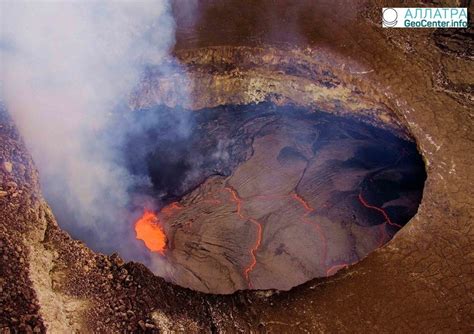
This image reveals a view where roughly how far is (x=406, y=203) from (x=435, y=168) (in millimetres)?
1636

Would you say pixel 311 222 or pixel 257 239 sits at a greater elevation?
pixel 311 222

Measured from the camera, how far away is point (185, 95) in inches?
514

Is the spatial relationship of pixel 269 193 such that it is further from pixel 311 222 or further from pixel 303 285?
pixel 303 285

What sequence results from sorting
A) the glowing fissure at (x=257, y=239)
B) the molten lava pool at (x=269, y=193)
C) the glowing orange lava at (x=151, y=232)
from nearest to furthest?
the glowing fissure at (x=257, y=239), the molten lava pool at (x=269, y=193), the glowing orange lava at (x=151, y=232)

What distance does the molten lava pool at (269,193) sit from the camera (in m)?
10.5

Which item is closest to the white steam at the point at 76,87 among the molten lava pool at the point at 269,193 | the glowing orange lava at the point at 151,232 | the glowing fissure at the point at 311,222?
the glowing orange lava at the point at 151,232

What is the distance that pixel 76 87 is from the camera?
38.3 ft

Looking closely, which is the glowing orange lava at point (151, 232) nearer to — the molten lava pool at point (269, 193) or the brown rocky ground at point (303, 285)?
the molten lava pool at point (269, 193)

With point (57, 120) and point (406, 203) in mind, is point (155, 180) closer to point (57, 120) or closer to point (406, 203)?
point (57, 120)

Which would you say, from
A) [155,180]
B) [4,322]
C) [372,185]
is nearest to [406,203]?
[372,185]

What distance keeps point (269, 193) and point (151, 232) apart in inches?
123

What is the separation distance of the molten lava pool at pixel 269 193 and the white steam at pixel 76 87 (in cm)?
91

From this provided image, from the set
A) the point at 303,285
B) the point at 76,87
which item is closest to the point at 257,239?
the point at 303,285

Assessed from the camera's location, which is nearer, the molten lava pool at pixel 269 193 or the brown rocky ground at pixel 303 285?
the brown rocky ground at pixel 303 285
